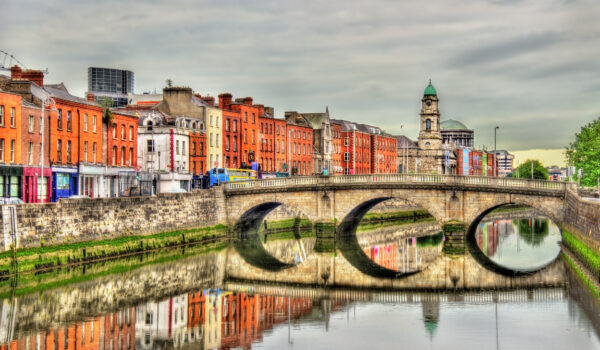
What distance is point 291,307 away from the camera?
38.5 m

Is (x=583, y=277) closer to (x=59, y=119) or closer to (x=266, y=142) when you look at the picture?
(x=59, y=119)

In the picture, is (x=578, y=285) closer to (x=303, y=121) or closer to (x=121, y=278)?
(x=121, y=278)

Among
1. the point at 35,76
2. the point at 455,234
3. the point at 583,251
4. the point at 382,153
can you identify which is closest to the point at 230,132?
the point at 35,76

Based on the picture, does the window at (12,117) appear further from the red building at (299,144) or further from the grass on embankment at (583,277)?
the red building at (299,144)

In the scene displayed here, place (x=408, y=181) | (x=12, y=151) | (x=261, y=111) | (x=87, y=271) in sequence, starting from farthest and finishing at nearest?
(x=261, y=111) → (x=408, y=181) → (x=12, y=151) → (x=87, y=271)

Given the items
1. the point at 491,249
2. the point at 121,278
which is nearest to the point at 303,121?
the point at 491,249

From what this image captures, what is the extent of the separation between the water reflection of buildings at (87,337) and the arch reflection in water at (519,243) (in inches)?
1104

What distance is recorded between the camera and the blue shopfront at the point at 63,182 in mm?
58000

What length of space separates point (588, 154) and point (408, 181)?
105ft

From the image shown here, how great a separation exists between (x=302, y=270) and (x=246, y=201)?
18.3 meters

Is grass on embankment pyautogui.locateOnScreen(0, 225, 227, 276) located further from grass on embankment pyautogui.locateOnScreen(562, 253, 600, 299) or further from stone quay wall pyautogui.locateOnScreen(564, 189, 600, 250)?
stone quay wall pyautogui.locateOnScreen(564, 189, 600, 250)

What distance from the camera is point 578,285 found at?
40.9 metres

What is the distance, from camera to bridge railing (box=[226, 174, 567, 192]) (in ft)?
191

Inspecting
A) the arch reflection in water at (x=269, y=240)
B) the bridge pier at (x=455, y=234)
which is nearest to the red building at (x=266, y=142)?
the arch reflection in water at (x=269, y=240)
